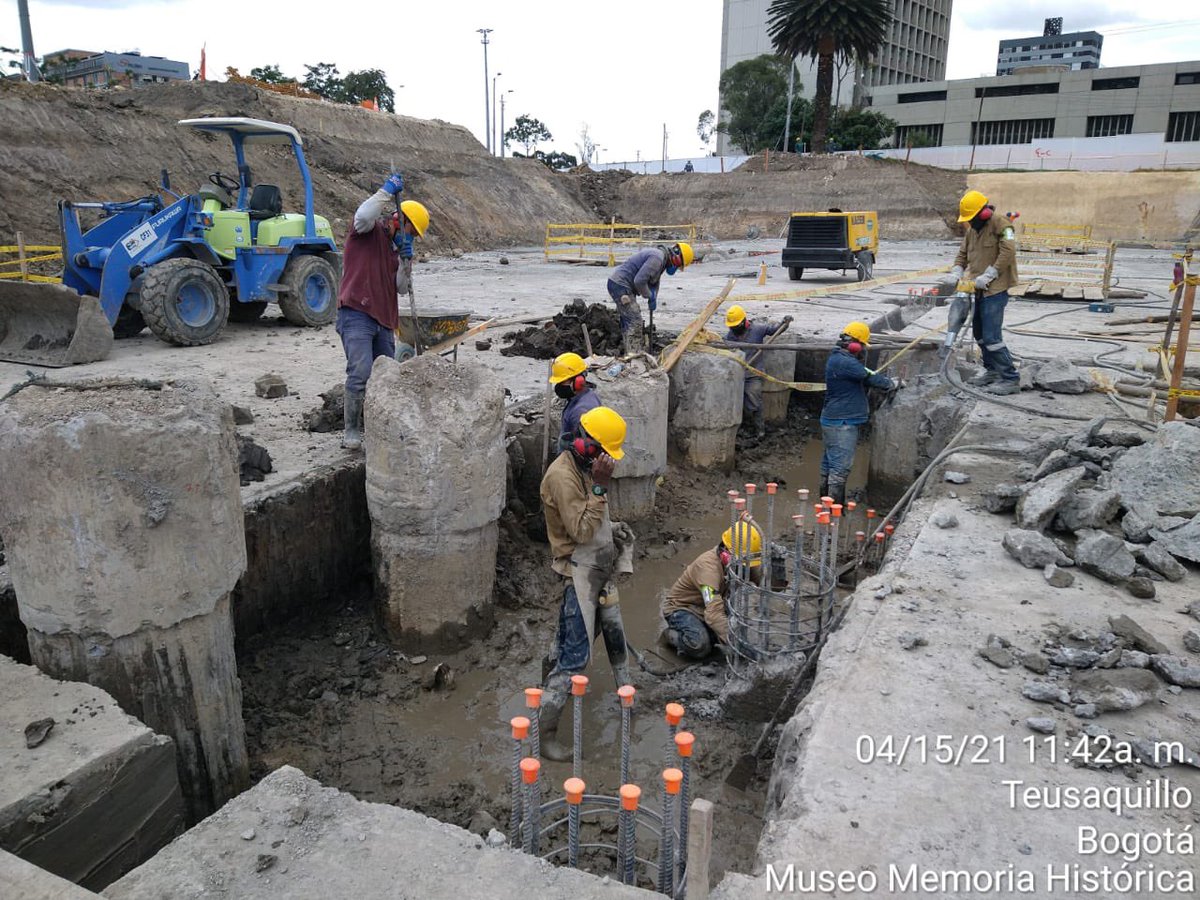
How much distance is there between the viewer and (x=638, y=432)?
7172mm

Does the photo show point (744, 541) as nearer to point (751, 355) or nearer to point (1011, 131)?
point (751, 355)

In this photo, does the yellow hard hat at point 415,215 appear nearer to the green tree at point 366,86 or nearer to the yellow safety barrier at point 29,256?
the yellow safety barrier at point 29,256

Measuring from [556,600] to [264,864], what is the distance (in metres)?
3.91

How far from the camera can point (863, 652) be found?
11.3 ft

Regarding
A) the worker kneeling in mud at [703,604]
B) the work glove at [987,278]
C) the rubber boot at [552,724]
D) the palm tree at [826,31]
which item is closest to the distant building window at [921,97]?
the palm tree at [826,31]

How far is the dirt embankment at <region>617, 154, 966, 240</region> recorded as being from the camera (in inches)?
1205

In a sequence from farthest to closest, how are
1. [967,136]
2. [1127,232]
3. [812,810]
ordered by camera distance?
[967,136] < [1127,232] < [812,810]

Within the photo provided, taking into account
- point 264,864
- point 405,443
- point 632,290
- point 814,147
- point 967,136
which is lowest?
point 264,864

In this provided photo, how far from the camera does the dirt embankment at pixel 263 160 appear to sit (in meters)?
16.3

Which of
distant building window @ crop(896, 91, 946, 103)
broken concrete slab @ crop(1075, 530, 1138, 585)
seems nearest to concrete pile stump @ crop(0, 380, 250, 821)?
broken concrete slab @ crop(1075, 530, 1138, 585)

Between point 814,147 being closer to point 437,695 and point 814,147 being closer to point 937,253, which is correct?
point 937,253

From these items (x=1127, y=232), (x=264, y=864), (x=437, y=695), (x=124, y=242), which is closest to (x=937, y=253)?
(x=1127, y=232)

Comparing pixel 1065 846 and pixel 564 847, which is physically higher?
pixel 1065 846

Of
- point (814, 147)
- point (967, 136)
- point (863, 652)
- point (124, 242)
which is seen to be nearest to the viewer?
point (863, 652)
